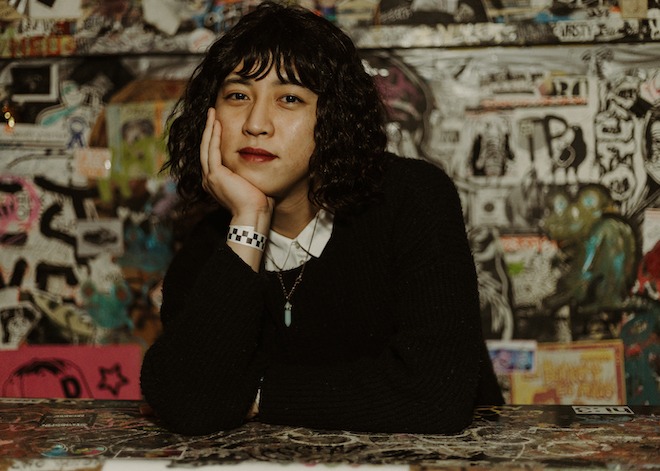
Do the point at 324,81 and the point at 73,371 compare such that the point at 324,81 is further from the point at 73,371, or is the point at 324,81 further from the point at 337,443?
the point at 73,371

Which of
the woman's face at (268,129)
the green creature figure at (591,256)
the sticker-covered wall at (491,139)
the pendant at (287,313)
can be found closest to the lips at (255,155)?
the woman's face at (268,129)

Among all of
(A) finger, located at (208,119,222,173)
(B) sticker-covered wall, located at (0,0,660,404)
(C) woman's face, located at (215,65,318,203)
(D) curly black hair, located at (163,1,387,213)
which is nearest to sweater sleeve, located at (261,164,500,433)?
(D) curly black hair, located at (163,1,387,213)

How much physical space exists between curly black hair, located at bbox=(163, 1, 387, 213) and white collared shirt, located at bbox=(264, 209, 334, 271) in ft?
0.17

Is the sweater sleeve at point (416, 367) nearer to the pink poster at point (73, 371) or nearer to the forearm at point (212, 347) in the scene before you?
the forearm at point (212, 347)

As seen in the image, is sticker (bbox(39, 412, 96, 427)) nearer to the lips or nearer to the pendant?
the pendant

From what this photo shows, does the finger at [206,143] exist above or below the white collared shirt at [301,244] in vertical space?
above

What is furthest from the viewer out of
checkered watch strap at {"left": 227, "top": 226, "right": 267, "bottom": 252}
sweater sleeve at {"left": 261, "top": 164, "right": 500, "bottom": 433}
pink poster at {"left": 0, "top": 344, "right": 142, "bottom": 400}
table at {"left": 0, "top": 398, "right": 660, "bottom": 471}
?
pink poster at {"left": 0, "top": 344, "right": 142, "bottom": 400}

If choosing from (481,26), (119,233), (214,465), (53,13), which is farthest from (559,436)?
(53,13)

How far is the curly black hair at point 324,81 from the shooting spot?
1.65 m

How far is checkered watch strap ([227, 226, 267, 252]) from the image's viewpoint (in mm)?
1613

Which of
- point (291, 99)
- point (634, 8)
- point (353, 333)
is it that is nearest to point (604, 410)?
point (353, 333)

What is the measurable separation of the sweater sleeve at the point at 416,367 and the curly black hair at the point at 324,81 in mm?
156

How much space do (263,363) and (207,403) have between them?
6.9 inches

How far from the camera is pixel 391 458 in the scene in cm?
122
